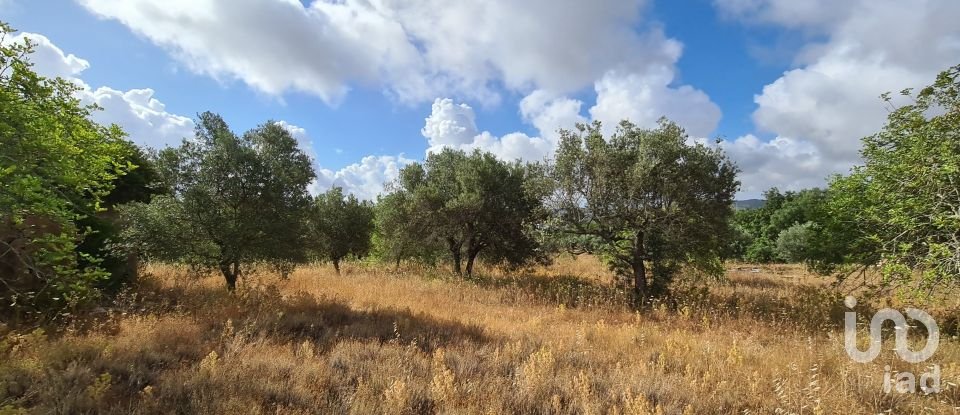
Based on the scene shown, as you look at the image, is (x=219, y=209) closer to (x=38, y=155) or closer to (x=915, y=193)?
(x=38, y=155)

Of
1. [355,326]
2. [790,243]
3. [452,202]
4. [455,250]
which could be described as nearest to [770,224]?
[790,243]

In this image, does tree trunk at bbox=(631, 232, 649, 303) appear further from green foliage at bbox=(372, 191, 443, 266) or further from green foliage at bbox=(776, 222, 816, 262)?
green foliage at bbox=(776, 222, 816, 262)

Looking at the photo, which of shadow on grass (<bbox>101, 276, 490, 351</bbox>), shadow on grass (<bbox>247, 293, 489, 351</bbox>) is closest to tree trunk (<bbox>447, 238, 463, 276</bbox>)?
shadow on grass (<bbox>101, 276, 490, 351</bbox>)

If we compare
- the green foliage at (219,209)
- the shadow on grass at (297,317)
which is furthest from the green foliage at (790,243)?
the green foliage at (219,209)

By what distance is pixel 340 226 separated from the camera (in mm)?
20156

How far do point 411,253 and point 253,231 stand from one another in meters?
10.9

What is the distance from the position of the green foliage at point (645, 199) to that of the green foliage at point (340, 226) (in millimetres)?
11824

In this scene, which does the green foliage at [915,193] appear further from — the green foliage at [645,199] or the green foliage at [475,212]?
the green foliage at [475,212]

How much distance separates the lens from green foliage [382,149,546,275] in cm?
1639

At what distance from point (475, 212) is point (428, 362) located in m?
10.2

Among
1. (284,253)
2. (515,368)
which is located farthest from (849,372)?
(284,253)

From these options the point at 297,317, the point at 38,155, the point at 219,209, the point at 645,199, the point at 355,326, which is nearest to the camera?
the point at 38,155

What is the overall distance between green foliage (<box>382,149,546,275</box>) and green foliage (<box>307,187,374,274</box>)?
126 inches

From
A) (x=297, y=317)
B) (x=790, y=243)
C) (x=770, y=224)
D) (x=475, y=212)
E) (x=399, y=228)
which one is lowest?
(x=297, y=317)
